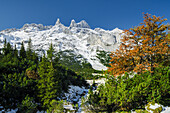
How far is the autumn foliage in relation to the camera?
302 inches

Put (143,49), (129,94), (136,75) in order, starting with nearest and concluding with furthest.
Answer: (129,94), (136,75), (143,49)

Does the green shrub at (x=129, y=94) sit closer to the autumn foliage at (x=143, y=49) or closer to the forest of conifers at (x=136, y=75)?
the forest of conifers at (x=136, y=75)

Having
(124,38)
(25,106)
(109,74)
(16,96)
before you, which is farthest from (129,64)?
(16,96)

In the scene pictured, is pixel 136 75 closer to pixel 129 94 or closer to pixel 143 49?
pixel 129 94

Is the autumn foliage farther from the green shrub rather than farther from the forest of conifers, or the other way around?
the green shrub

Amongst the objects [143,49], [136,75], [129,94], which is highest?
[143,49]

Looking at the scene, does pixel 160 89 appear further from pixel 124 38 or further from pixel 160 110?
pixel 124 38

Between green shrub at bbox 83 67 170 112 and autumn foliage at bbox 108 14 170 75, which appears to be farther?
autumn foliage at bbox 108 14 170 75

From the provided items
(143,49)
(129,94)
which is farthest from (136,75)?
(143,49)

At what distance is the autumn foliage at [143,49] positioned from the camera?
7664 millimetres

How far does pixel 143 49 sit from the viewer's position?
7.63 meters

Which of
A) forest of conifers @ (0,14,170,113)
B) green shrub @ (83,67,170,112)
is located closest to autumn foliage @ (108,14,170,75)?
forest of conifers @ (0,14,170,113)

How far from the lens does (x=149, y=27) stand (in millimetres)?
8961

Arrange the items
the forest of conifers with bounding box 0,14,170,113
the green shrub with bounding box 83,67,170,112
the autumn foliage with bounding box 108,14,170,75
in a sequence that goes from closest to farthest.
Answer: the green shrub with bounding box 83,67,170,112, the forest of conifers with bounding box 0,14,170,113, the autumn foliage with bounding box 108,14,170,75
